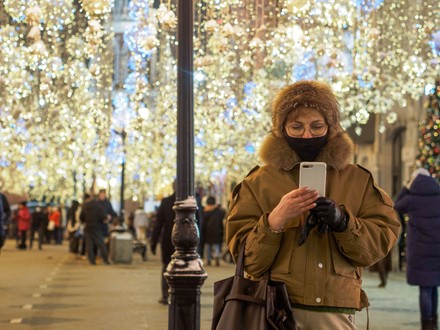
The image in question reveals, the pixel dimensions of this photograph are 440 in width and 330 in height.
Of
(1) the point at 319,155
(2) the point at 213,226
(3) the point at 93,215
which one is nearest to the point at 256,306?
(1) the point at 319,155

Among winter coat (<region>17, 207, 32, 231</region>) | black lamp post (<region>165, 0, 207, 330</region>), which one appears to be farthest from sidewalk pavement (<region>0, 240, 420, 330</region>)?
Result: winter coat (<region>17, 207, 32, 231</region>)

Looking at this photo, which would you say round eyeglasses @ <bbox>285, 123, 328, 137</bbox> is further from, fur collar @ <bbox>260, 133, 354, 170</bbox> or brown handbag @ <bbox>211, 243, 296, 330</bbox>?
brown handbag @ <bbox>211, 243, 296, 330</bbox>

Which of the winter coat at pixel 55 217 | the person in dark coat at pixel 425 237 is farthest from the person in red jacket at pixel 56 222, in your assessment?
the person in dark coat at pixel 425 237

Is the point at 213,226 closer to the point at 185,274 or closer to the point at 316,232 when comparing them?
the point at 185,274

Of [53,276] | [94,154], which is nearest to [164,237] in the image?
[53,276]

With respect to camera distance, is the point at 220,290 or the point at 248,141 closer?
the point at 220,290

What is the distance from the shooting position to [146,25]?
2044 cm

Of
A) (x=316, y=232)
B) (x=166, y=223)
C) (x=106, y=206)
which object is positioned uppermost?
(x=106, y=206)

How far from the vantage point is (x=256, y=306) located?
5.71m

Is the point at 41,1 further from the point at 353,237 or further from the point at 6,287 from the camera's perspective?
the point at 353,237

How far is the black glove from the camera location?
5629 millimetres

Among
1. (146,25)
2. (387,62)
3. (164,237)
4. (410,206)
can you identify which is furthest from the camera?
(387,62)

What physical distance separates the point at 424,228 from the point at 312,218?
8.64 metres

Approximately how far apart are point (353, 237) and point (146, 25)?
49.2ft
